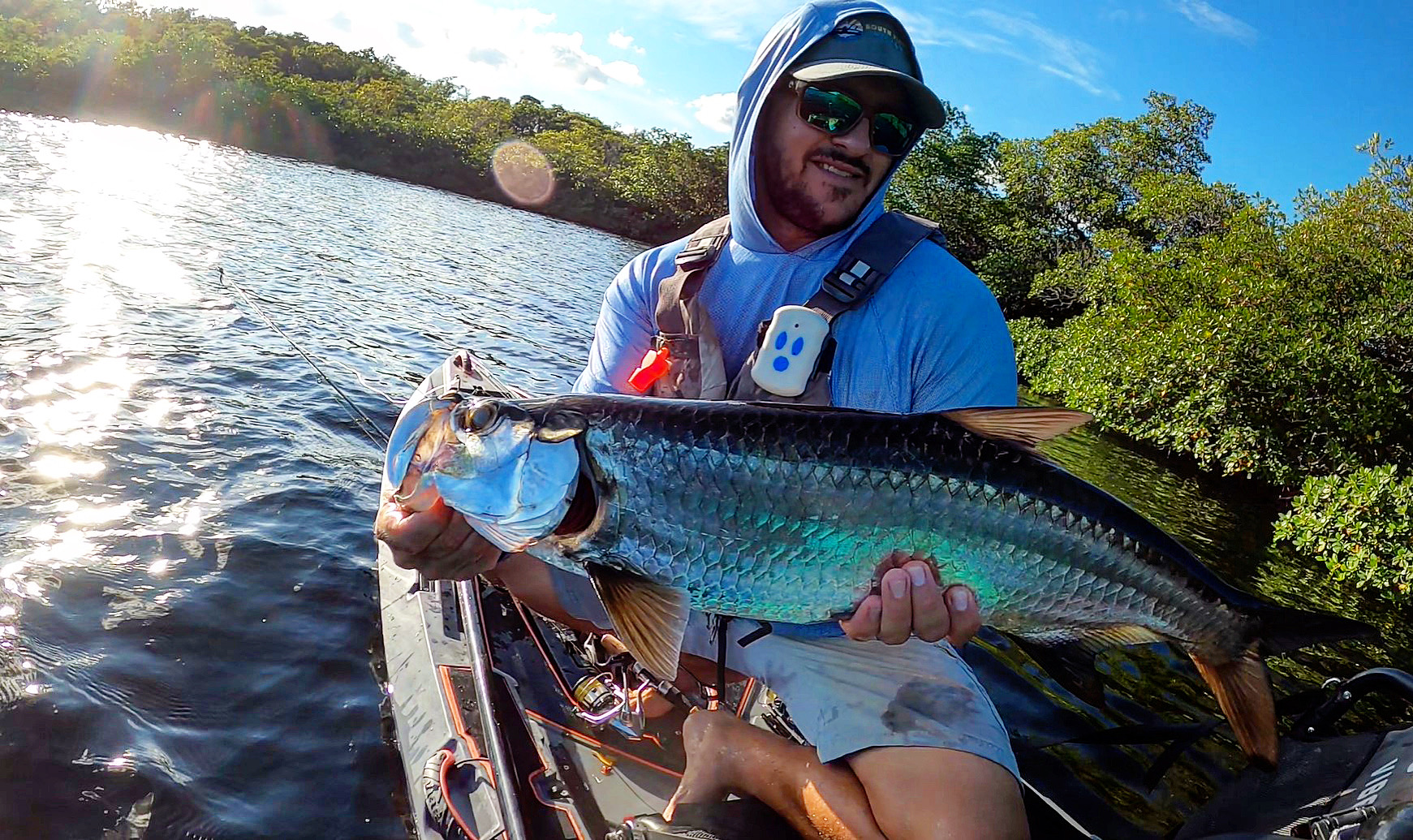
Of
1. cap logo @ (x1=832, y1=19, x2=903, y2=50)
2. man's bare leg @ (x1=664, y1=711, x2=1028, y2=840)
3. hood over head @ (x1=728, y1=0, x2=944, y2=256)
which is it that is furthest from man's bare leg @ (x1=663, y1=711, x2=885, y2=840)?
cap logo @ (x1=832, y1=19, x2=903, y2=50)

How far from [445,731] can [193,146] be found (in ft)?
180

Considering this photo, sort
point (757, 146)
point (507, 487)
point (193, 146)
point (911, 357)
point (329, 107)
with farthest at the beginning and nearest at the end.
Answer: point (329, 107)
point (193, 146)
point (757, 146)
point (911, 357)
point (507, 487)

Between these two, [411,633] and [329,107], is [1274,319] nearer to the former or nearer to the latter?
[411,633]

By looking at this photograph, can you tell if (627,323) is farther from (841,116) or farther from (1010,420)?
(1010,420)

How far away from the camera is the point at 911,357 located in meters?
3.58

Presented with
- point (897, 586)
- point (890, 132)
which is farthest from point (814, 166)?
point (897, 586)

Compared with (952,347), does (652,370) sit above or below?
below

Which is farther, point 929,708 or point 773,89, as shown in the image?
point 773,89

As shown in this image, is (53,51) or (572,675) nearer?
(572,675)

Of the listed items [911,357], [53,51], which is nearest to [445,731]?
[911,357]

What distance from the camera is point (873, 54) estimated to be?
385 cm

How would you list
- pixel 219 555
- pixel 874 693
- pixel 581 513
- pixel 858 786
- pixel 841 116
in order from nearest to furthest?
pixel 581 513 → pixel 858 786 → pixel 874 693 → pixel 841 116 → pixel 219 555

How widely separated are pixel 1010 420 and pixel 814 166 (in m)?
1.75

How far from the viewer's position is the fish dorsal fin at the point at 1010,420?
2818 millimetres
